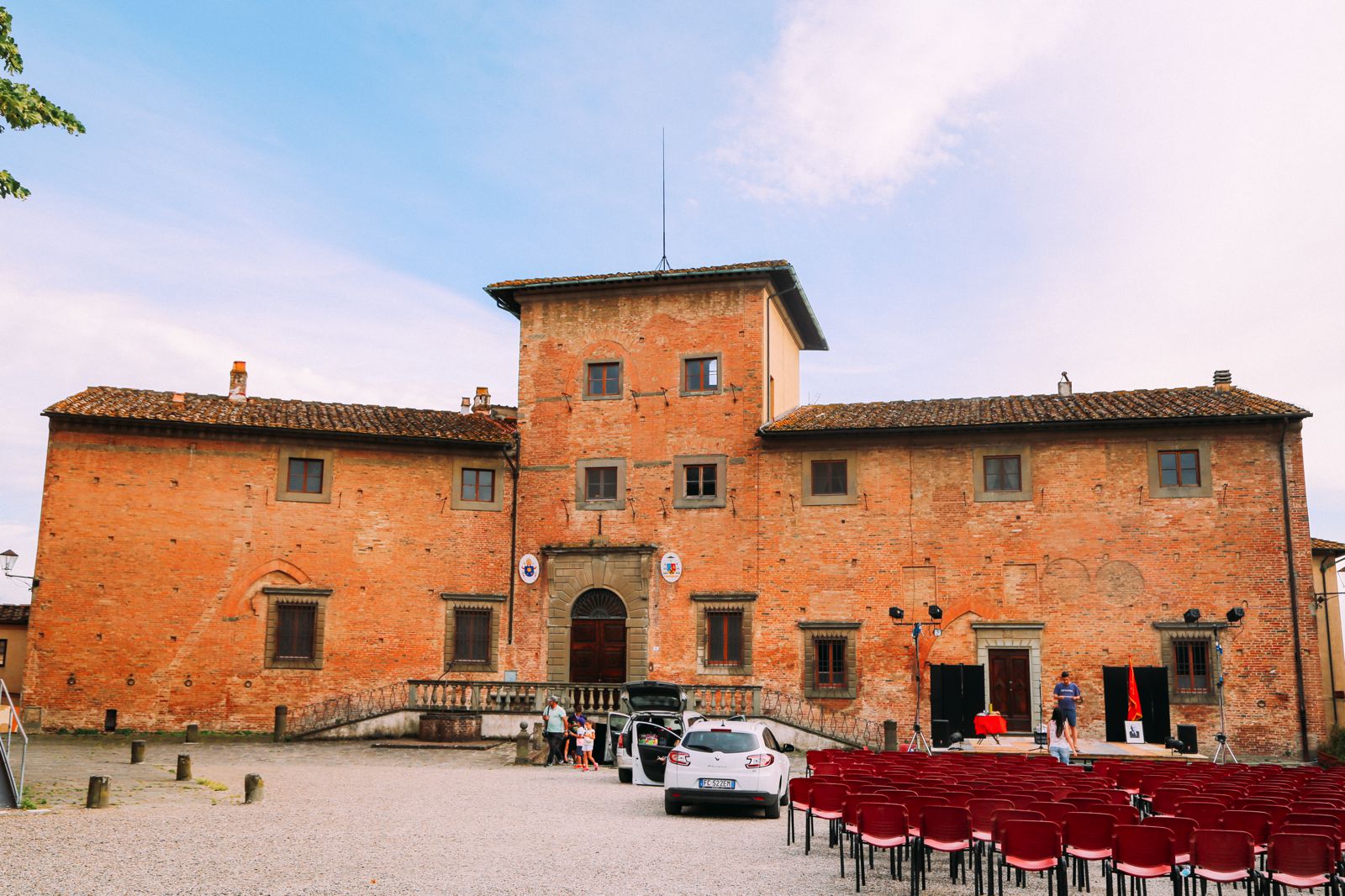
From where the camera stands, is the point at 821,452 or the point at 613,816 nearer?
the point at 613,816

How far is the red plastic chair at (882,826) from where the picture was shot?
10.5 metres

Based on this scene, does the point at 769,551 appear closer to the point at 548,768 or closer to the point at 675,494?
the point at 675,494


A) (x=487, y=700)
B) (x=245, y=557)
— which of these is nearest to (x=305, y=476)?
(x=245, y=557)

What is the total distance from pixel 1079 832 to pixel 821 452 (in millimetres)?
19227

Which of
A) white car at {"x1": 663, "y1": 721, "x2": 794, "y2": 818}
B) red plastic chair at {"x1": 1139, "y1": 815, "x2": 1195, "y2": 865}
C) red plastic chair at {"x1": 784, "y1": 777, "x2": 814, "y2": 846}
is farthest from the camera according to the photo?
white car at {"x1": 663, "y1": 721, "x2": 794, "y2": 818}

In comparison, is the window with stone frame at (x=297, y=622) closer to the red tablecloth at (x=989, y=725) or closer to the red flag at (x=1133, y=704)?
the red tablecloth at (x=989, y=725)

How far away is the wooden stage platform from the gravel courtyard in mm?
8398

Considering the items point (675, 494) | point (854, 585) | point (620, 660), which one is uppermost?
point (675, 494)

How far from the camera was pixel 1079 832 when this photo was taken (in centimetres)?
969

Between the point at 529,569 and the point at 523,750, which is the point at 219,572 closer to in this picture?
the point at 529,569

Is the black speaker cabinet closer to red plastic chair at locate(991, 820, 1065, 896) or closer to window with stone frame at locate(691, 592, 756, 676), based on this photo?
window with stone frame at locate(691, 592, 756, 676)

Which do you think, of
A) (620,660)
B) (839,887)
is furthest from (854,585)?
(839,887)

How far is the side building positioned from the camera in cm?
2748

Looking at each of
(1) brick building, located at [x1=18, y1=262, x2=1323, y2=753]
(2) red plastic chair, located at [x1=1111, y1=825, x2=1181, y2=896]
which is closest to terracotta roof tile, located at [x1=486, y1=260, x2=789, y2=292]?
(1) brick building, located at [x1=18, y1=262, x2=1323, y2=753]
